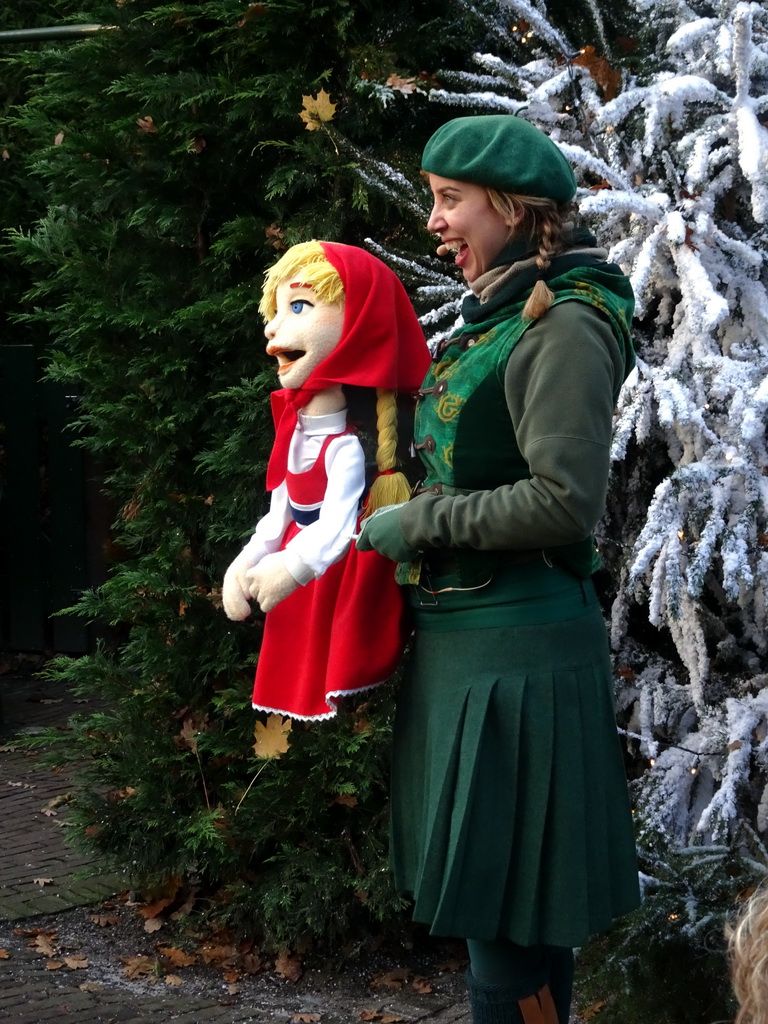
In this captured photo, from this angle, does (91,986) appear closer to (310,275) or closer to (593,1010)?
(593,1010)

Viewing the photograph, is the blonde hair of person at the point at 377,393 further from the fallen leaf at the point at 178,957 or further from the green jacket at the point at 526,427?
the fallen leaf at the point at 178,957

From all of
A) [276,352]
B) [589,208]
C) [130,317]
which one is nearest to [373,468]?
[276,352]

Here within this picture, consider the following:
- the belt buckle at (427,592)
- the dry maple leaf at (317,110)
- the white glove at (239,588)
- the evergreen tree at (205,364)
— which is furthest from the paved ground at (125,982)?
the dry maple leaf at (317,110)

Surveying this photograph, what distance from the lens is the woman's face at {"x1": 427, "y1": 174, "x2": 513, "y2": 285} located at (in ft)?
6.85

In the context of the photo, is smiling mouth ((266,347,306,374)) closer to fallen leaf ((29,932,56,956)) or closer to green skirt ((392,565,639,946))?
green skirt ((392,565,639,946))

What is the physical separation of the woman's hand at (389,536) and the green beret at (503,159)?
57 cm

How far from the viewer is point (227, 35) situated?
11.8 feet

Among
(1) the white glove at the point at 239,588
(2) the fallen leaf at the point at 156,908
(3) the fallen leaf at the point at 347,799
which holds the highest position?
(1) the white glove at the point at 239,588

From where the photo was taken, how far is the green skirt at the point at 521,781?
6.83ft

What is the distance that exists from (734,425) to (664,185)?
2.23 feet

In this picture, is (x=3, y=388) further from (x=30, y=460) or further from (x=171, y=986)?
(x=171, y=986)

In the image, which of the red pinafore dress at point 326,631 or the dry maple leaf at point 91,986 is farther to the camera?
the dry maple leaf at point 91,986

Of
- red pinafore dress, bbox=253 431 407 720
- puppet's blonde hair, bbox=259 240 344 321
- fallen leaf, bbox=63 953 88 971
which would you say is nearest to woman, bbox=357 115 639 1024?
red pinafore dress, bbox=253 431 407 720

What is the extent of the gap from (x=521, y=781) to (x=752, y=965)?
91 cm
